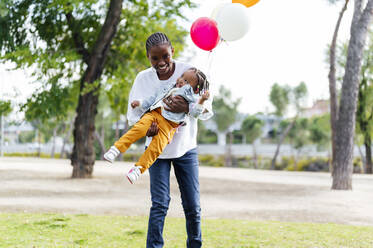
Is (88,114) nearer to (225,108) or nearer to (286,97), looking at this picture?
(225,108)

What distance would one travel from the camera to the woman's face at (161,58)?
9.57 feet

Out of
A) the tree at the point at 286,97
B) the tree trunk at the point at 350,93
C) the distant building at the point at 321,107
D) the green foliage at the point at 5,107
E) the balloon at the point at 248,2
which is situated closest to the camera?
the balloon at the point at 248,2

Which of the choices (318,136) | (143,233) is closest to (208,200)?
(143,233)

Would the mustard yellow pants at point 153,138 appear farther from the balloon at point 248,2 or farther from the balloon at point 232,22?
the balloon at point 248,2

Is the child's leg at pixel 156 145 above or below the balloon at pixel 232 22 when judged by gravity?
below

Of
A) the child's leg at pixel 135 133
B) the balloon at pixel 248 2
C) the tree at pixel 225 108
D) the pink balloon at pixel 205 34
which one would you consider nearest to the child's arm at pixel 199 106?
the child's leg at pixel 135 133

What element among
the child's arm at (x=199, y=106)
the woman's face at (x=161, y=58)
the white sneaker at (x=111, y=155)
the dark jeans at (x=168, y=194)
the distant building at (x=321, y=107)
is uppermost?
the distant building at (x=321, y=107)

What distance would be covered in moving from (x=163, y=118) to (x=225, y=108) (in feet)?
92.1

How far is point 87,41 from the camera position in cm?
1259

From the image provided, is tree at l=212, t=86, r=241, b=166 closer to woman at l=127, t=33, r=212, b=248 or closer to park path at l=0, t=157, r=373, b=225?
park path at l=0, t=157, r=373, b=225

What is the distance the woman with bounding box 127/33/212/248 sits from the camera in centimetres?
294

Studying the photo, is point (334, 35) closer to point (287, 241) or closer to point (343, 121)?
point (343, 121)

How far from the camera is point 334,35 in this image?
44.3ft

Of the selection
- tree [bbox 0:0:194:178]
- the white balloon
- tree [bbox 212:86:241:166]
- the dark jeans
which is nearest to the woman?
the dark jeans
